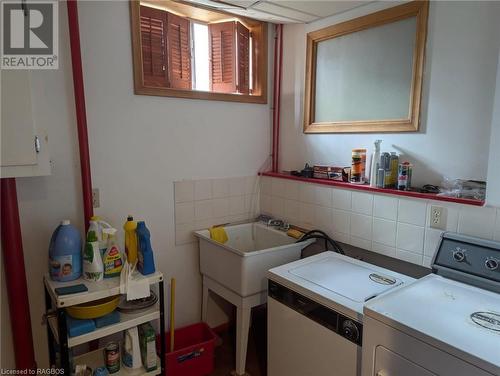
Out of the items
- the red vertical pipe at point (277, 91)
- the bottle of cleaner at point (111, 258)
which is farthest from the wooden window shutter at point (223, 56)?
the bottle of cleaner at point (111, 258)

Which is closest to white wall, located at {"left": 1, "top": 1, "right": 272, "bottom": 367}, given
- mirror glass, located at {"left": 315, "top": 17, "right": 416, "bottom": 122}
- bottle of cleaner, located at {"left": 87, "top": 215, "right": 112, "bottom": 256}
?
bottle of cleaner, located at {"left": 87, "top": 215, "right": 112, "bottom": 256}

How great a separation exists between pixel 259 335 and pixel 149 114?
1.65 m

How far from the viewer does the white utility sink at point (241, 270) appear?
186cm

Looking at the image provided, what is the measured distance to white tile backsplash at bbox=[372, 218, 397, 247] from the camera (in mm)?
1726

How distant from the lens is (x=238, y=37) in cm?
235

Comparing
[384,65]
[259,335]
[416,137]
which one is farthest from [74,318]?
[384,65]

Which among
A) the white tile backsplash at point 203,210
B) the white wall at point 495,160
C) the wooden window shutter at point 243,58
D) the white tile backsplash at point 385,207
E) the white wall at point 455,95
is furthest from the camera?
the wooden window shutter at point 243,58

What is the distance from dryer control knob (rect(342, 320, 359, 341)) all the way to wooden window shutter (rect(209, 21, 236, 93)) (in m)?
1.68

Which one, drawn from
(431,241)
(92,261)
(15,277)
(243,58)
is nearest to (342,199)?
(431,241)

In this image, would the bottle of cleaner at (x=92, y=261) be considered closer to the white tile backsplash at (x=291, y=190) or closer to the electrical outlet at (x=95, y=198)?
the electrical outlet at (x=95, y=198)

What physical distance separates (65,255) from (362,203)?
1.49m

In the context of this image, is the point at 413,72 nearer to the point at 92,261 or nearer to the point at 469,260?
the point at 469,260

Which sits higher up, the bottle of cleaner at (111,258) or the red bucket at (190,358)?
the bottle of cleaner at (111,258)

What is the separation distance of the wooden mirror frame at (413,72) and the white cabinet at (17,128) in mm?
1587
